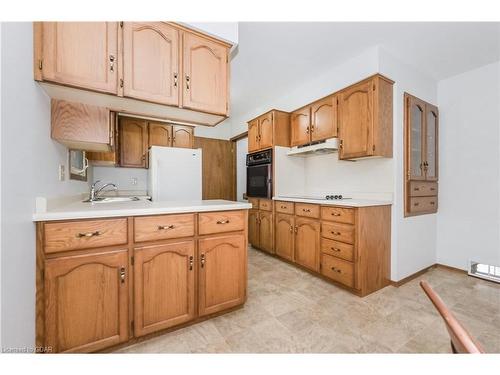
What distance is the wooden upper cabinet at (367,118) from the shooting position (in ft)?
6.98

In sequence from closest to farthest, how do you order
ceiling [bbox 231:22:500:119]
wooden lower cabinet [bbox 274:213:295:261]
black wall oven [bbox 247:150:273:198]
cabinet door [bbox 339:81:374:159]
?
ceiling [bbox 231:22:500:119] → cabinet door [bbox 339:81:374:159] → wooden lower cabinet [bbox 274:213:295:261] → black wall oven [bbox 247:150:273:198]

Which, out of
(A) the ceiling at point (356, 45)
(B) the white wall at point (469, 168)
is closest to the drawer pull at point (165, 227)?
(A) the ceiling at point (356, 45)

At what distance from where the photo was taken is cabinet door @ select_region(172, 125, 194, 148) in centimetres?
344

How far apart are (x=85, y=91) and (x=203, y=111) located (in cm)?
71

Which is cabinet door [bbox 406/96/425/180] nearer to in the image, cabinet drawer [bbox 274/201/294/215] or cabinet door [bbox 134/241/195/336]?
cabinet drawer [bbox 274/201/294/215]

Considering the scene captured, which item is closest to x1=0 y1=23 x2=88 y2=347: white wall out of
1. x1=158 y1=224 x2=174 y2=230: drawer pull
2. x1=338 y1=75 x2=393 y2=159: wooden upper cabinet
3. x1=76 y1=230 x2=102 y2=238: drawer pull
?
x1=76 y1=230 x2=102 y2=238: drawer pull

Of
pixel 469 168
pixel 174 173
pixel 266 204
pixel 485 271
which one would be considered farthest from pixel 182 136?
pixel 485 271

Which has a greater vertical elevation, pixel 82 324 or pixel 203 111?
pixel 203 111

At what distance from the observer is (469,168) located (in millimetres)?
2539

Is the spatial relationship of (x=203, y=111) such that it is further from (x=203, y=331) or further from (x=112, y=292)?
(x=203, y=331)

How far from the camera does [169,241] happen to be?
139 cm

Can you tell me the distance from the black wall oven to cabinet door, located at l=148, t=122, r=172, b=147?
51.6 inches

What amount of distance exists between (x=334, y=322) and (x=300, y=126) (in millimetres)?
2334
